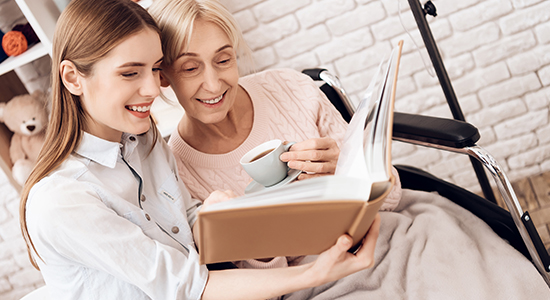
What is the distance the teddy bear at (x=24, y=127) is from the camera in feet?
5.52

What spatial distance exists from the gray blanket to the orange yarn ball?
4.19ft

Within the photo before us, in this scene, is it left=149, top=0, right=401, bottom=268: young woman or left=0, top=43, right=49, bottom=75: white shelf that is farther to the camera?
left=0, top=43, right=49, bottom=75: white shelf

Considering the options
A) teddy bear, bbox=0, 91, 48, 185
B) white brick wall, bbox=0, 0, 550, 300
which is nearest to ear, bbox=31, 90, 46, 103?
teddy bear, bbox=0, 91, 48, 185

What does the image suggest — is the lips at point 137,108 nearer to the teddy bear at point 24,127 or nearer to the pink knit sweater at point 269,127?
the pink knit sweater at point 269,127

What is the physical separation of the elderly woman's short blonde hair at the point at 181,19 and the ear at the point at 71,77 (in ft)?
0.82

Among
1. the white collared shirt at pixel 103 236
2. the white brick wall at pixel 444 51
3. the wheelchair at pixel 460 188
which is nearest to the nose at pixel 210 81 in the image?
the white collared shirt at pixel 103 236

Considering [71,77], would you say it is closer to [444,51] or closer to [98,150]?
[98,150]

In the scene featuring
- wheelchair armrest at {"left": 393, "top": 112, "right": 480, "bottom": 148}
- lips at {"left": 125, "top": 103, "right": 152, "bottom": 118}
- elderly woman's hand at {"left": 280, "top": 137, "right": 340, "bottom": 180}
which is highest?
lips at {"left": 125, "top": 103, "right": 152, "bottom": 118}

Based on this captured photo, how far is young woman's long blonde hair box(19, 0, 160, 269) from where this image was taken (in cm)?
81

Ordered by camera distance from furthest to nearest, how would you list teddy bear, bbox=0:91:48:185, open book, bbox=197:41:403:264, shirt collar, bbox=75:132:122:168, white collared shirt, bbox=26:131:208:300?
1. teddy bear, bbox=0:91:48:185
2. shirt collar, bbox=75:132:122:168
3. white collared shirt, bbox=26:131:208:300
4. open book, bbox=197:41:403:264

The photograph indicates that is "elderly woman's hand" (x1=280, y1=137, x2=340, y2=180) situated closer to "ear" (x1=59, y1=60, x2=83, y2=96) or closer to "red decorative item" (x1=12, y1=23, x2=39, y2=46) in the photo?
"ear" (x1=59, y1=60, x2=83, y2=96)

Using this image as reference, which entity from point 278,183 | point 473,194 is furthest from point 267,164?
point 473,194

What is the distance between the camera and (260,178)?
0.80 metres

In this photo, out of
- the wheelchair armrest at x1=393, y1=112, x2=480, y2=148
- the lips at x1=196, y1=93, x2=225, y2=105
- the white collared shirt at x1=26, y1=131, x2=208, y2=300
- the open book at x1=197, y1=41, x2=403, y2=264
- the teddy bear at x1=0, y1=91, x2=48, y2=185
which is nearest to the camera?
the open book at x1=197, y1=41, x2=403, y2=264
